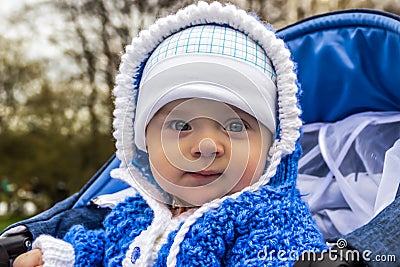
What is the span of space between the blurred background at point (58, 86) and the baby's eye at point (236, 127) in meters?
4.88

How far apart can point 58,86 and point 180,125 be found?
272 inches

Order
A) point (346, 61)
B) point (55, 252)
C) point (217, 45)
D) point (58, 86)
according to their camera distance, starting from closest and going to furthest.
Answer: point (217, 45), point (55, 252), point (346, 61), point (58, 86)

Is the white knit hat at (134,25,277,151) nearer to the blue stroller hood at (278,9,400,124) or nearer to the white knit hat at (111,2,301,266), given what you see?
Answer: the white knit hat at (111,2,301,266)

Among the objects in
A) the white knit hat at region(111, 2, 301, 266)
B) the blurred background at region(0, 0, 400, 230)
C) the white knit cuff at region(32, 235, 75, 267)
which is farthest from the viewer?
the blurred background at region(0, 0, 400, 230)

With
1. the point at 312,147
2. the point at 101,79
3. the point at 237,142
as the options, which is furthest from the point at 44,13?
the point at 237,142

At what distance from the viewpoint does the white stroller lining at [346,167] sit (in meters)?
1.71

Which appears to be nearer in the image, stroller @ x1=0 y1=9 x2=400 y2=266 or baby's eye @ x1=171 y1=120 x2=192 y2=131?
baby's eye @ x1=171 y1=120 x2=192 y2=131

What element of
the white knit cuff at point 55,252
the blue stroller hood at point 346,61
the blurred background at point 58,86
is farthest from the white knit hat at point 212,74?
the blurred background at point 58,86

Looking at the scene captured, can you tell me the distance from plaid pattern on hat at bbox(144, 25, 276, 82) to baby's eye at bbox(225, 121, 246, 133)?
140 millimetres

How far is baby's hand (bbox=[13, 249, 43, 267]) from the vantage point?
56.8 inches

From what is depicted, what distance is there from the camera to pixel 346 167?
182 centimetres

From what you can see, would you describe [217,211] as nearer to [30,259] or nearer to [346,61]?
[30,259]

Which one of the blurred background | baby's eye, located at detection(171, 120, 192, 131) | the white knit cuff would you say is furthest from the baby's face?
the blurred background

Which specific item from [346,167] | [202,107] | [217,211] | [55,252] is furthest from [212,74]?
[346,167]
